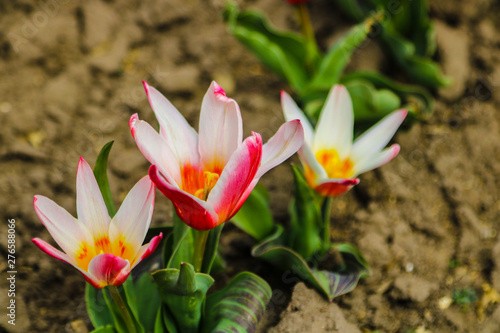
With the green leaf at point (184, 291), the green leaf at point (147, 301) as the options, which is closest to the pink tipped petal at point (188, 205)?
the green leaf at point (184, 291)

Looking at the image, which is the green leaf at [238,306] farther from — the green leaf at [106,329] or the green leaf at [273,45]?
the green leaf at [273,45]

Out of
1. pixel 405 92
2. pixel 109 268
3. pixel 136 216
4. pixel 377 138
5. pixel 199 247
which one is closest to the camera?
pixel 109 268

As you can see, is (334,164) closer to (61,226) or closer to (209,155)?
(209,155)

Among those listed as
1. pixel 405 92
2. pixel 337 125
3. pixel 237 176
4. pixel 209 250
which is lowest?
pixel 405 92

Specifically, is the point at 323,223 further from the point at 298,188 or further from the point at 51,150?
the point at 51,150

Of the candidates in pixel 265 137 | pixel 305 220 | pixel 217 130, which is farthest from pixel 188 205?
pixel 265 137

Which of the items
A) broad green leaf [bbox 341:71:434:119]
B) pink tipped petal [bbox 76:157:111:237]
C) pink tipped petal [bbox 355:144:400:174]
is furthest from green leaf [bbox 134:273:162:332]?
broad green leaf [bbox 341:71:434:119]

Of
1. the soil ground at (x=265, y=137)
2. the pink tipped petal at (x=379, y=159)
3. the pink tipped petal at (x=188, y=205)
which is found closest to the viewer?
the pink tipped petal at (x=188, y=205)
